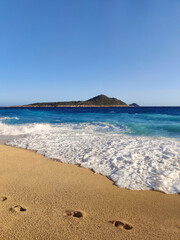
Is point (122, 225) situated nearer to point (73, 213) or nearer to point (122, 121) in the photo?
point (73, 213)

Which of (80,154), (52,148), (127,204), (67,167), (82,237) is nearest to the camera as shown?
(82,237)

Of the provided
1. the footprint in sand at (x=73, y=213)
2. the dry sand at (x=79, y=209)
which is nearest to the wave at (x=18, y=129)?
the dry sand at (x=79, y=209)

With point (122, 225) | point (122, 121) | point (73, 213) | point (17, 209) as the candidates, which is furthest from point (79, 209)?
point (122, 121)

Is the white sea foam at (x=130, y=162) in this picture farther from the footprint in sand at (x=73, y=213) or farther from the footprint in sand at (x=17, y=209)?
the footprint in sand at (x=17, y=209)

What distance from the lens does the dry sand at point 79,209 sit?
7.61 ft

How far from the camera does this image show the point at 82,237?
87.8 inches

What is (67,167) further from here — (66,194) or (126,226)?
(126,226)

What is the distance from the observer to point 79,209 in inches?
113

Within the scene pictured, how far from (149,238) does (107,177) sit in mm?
2070

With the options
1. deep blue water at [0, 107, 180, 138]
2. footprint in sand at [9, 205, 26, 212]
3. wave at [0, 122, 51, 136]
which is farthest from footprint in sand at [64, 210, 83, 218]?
wave at [0, 122, 51, 136]

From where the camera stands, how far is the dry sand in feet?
7.61

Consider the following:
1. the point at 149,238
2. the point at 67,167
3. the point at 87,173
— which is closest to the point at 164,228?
the point at 149,238

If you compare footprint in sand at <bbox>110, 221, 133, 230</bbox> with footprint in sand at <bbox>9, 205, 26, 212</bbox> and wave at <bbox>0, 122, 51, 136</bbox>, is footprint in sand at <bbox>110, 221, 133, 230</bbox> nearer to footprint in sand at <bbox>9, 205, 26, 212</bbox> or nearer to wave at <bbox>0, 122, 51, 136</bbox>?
footprint in sand at <bbox>9, 205, 26, 212</bbox>

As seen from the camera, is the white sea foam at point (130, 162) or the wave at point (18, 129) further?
the wave at point (18, 129)
